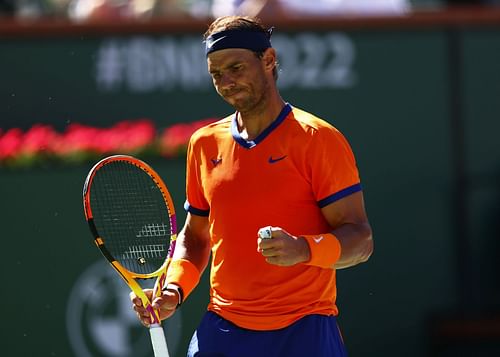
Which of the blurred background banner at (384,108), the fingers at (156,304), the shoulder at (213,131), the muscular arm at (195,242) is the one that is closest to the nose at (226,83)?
the shoulder at (213,131)

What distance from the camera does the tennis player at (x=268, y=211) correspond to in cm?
390

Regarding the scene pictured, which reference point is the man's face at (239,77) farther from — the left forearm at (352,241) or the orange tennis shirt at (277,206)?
the left forearm at (352,241)

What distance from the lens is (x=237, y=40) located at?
3988 mm

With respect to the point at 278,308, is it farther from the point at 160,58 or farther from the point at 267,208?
the point at 160,58

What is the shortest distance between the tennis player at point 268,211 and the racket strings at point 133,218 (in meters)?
0.31

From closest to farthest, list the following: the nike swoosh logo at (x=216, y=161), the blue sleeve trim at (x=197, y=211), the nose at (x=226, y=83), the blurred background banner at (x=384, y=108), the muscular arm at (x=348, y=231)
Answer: the muscular arm at (x=348, y=231) → the nose at (x=226, y=83) → the nike swoosh logo at (x=216, y=161) → the blue sleeve trim at (x=197, y=211) → the blurred background banner at (x=384, y=108)

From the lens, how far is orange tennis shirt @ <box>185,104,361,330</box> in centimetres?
390

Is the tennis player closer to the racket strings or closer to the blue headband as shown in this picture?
the blue headband

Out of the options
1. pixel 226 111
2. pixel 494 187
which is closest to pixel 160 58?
pixel 226 111

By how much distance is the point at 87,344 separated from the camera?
708 cm

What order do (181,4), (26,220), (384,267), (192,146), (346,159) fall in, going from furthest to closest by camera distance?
1. (181,4)
2. (384,267)
3. (26,220)
4. (192,146)
5. (346,159)

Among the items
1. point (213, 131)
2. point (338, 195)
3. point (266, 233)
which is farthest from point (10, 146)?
point (266, 233)

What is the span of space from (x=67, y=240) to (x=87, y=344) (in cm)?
65

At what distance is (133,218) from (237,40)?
90 centimetres
